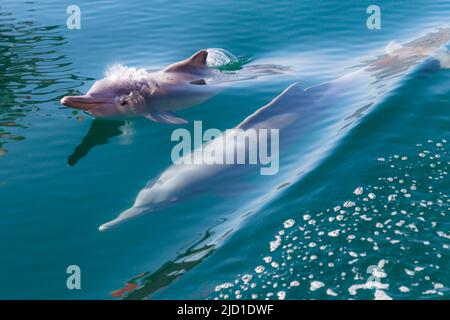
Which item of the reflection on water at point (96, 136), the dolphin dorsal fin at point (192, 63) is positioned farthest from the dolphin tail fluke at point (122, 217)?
the dolphin dorsal fin at point (192, 63)

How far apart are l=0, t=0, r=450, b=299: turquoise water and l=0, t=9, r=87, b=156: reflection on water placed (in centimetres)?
5

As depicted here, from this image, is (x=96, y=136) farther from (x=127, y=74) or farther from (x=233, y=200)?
(x=233, y=200)

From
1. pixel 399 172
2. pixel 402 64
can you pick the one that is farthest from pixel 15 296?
pixel 402 64

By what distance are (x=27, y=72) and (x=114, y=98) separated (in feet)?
10.4

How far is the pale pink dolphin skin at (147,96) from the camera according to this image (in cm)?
1044

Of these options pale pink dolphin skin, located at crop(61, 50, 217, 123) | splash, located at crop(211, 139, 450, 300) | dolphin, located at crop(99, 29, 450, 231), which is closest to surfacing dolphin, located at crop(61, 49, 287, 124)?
pale pink dolphin skin, located at crop(61, 50, 217, 123)

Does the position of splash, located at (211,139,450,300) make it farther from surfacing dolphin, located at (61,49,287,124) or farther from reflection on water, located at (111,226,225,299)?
surfacing dolphin, located at (61,49,287,124)

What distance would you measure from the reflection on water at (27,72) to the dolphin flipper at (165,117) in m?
2.10

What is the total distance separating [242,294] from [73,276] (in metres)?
2.03

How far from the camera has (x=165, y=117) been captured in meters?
10.5

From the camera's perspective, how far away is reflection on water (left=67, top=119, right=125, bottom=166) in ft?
31.7

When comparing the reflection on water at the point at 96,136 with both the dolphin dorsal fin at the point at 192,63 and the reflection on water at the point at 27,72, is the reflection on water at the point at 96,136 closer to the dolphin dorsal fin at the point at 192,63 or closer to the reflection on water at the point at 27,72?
the reflection on water at the point at 27,72
